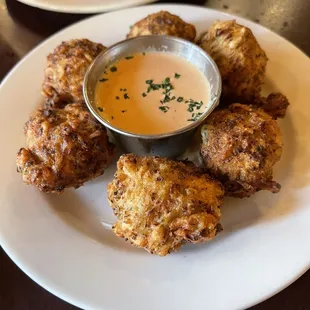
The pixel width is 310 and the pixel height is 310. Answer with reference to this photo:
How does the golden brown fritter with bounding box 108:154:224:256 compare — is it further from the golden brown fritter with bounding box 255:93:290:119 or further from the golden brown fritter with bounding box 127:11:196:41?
the golden brown fritter with bounding box 127:11:196:41

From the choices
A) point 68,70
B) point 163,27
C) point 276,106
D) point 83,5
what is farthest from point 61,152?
point 83,5

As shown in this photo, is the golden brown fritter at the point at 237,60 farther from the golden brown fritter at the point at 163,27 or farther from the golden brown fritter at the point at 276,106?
the golden brown fritter at the point at 163,27

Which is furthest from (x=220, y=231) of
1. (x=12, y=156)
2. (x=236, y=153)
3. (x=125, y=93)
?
(x=12, y=156)

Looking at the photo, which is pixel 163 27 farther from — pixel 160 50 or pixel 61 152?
pixel 61 152

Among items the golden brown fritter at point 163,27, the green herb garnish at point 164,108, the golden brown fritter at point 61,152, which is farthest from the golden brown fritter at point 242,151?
the golden brown fritter at point 163,27

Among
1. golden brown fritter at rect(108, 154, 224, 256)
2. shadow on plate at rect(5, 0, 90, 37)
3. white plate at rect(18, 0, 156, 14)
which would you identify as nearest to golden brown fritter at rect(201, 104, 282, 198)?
golden brown fritter at rect(108, 154, 224, 256)

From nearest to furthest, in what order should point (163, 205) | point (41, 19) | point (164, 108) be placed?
1. point (163, 205)
2. point (164, 108)
3. point (41, 19)
